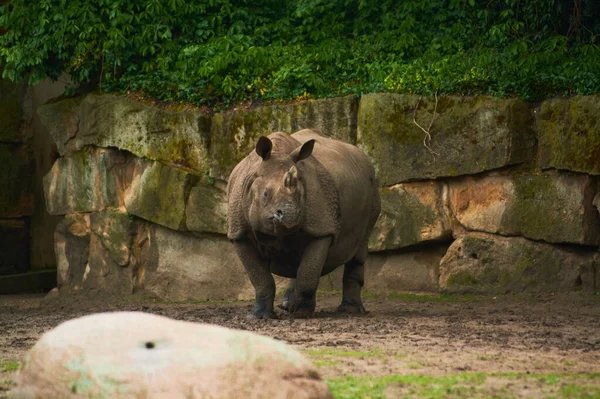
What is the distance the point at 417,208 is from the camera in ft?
41.9

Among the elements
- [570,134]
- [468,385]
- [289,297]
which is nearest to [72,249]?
[289,297]

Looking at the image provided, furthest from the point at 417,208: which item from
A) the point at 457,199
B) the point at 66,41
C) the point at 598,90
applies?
the point at 66,41

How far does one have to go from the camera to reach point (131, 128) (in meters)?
14.4

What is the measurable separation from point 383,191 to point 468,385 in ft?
23.2

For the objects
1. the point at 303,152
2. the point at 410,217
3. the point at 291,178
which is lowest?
the point at 410,217

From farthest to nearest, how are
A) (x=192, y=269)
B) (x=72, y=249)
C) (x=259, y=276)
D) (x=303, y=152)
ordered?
(x=72, y=249)
(x=192, y=269)
(x=259, y=276)
(x=303, y=152)

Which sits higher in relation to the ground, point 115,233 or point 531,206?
point 531,206

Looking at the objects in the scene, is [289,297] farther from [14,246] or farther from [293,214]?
[14,246]

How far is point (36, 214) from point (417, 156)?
24.5 ft

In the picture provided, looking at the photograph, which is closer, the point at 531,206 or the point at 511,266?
the point at 531,206

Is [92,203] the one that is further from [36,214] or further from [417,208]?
[417,208]

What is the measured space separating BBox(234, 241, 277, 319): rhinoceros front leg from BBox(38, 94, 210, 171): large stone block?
4.01 m

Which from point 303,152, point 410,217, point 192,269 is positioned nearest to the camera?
point 303,152

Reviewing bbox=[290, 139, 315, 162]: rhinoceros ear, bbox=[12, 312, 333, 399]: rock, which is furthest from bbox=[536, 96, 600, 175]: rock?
bbox=[12, 312, 333, 399]: rock
